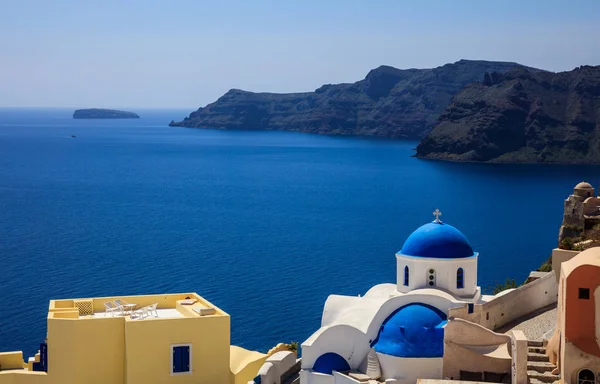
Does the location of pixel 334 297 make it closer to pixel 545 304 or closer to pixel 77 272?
pixel 545 304

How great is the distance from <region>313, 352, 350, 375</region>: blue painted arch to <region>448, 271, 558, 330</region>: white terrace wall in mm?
3212

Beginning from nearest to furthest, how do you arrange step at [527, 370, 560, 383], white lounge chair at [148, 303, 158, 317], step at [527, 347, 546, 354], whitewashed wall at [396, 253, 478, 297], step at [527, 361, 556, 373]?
1. step at [527, 370, 560, 383]
2. step at [527, 361, 556, 373]
3. step at [527, 347, 546, 354]
4. white lounge chair at [148, 303, 158, 317]
5. whitewashed wall at [396, 253, 478, 297]

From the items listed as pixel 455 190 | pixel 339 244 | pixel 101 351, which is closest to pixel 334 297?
pixel 101 351

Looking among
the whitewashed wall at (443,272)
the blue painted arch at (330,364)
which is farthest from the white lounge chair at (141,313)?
the whitewashed wall at (443,272)

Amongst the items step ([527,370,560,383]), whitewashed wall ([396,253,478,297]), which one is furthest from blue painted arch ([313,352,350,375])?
step ([527,370,560,383])

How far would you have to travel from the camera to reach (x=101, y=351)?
22.4m

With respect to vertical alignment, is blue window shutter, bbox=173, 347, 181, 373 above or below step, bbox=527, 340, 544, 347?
below

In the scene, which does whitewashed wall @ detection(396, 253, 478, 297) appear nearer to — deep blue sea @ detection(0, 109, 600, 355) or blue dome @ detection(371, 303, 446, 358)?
blue dome @ detection(371, 303, 446, 358)

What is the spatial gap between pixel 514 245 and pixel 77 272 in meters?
36.5

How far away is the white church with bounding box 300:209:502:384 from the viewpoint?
23172 mm

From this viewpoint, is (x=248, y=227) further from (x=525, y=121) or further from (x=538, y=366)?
(x=525, y=121)

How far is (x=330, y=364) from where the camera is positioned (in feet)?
78.3

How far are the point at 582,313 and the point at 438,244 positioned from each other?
614 centimetres

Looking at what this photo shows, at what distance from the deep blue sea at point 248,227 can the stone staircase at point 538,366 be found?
22072mm
